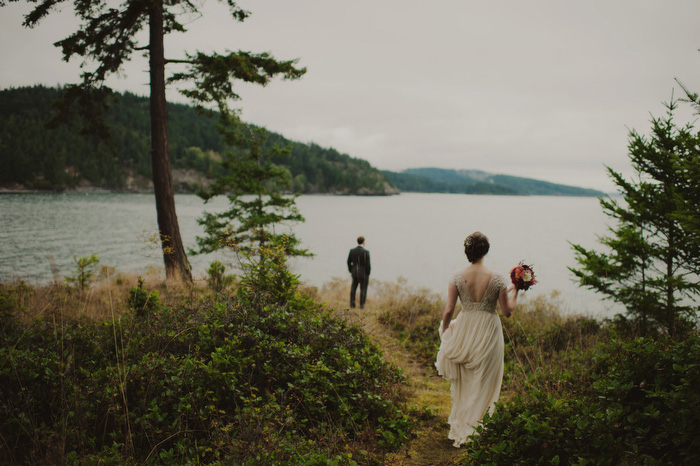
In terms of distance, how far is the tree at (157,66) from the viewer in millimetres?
9375

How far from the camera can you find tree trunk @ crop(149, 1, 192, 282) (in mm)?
9828

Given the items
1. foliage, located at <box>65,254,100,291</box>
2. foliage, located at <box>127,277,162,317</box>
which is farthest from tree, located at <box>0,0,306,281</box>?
foliage, located at <box>127,277,162,317</box>

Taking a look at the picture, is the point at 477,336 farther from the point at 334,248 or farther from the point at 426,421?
the point at 334,248

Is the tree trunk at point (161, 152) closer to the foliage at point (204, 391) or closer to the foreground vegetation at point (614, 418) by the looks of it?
the foliage at point (204, 391)

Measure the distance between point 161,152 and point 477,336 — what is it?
914 centimetres

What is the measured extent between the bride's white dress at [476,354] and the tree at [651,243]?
4979mm

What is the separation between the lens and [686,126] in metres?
7.50

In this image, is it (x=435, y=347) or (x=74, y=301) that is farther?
(x=74, y=301)

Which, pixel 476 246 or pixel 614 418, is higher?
pixel 476 246

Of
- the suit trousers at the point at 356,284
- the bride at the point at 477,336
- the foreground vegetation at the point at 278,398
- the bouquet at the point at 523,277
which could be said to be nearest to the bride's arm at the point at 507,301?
the bride at the point at 477,336

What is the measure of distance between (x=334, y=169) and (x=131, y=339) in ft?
418

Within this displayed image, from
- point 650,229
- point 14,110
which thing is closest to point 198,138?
point 14,110

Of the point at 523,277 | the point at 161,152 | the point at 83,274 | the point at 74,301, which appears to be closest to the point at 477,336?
the point at 523,277

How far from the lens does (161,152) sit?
10016mm
